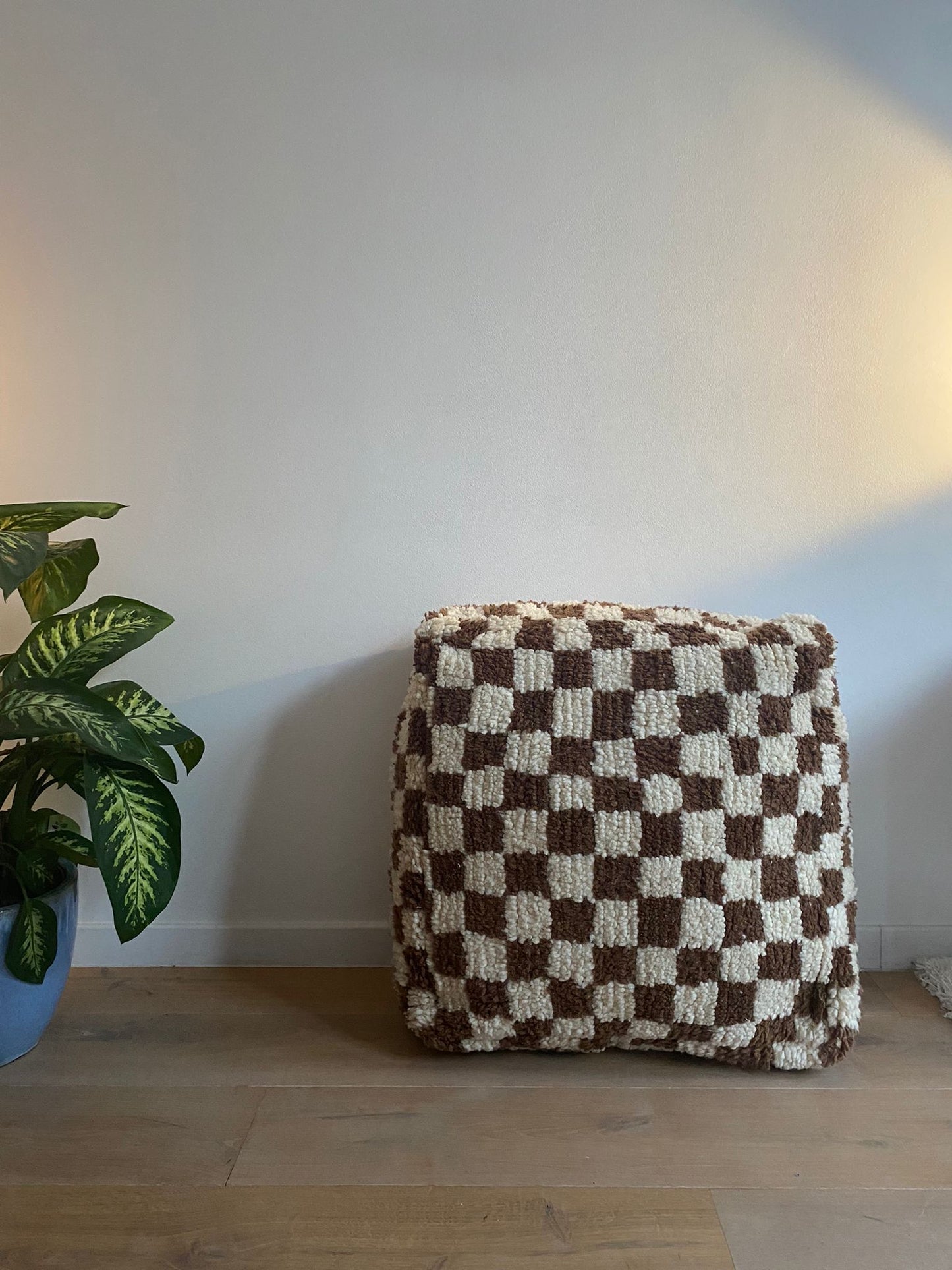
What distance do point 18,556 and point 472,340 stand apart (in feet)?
2.65

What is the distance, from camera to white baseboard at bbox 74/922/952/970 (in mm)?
1556

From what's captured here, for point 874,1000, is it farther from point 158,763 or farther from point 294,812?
point 158,763

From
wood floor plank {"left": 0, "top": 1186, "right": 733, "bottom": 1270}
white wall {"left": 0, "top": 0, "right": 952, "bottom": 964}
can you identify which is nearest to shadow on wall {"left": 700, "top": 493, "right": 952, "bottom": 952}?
white wall {"left": 0, "top": 0, "right": 952, "bottom": 964}

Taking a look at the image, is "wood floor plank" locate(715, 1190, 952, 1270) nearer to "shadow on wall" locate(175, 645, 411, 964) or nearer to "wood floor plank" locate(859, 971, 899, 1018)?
"wood floor plank" locate(859, 971, 899, 1018)

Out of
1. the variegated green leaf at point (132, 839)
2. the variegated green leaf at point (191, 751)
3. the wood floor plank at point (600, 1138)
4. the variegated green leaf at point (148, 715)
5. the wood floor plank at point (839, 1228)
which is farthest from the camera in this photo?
the variegated green leaf at point (191, 751)

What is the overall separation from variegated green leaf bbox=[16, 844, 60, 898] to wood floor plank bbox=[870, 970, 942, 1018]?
1346mm

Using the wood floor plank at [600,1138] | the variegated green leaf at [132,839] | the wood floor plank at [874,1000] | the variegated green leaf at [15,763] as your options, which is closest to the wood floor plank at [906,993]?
the wood floor plank at [874,1000]

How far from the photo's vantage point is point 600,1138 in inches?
42.9

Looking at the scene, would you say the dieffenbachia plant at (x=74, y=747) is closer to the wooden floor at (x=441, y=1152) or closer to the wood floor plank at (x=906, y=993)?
the wooden floor at (x=441, y=1152)

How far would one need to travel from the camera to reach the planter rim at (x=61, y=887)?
1.22 m

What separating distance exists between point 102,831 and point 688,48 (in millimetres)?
1503

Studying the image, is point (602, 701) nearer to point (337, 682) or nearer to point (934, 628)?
point (337, 682)

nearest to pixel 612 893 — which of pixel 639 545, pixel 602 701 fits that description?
pixel 602 701

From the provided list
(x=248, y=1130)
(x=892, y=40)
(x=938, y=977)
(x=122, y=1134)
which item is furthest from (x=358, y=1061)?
(x=892, y=40)
